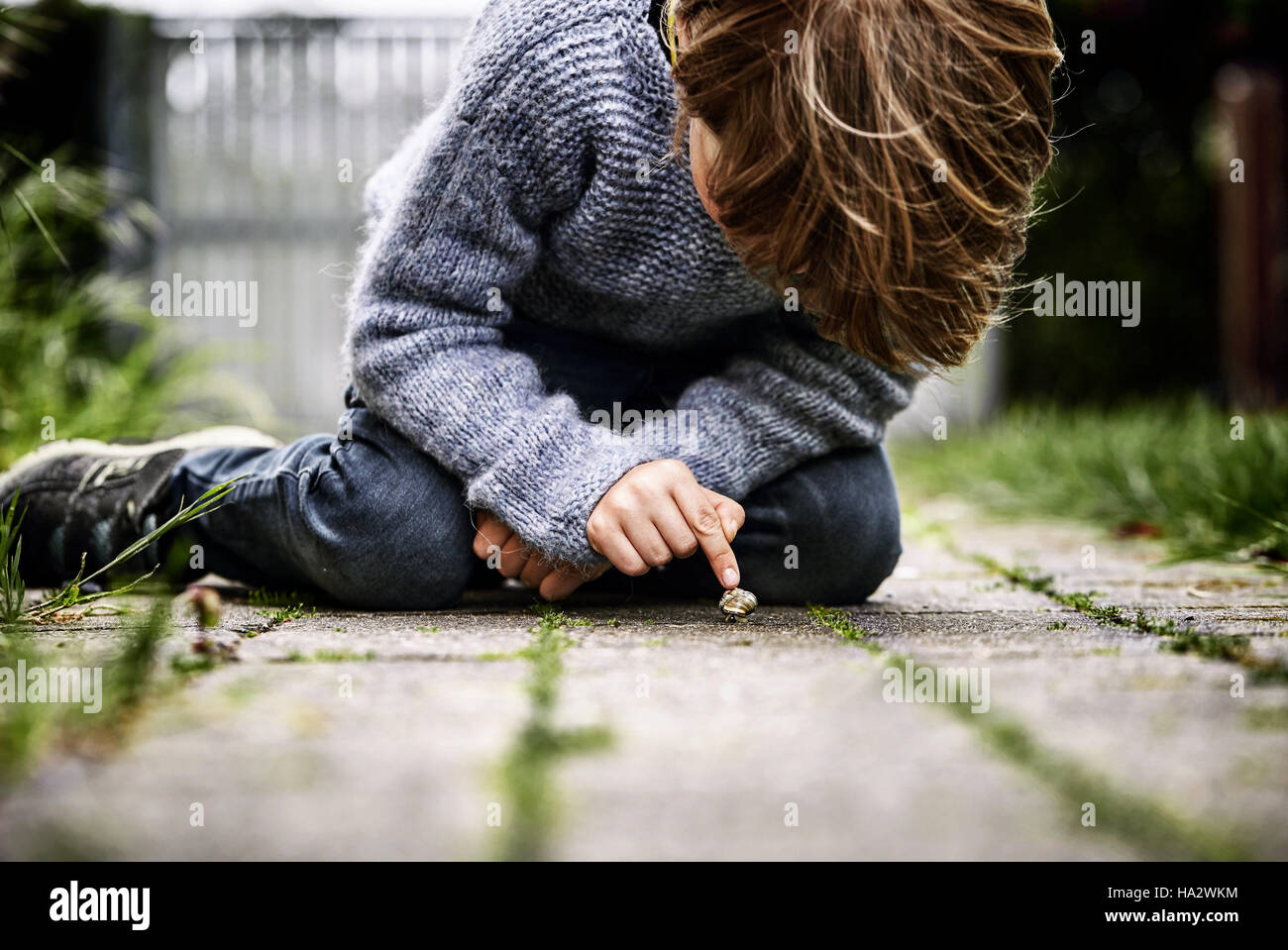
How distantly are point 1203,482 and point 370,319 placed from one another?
1804mm

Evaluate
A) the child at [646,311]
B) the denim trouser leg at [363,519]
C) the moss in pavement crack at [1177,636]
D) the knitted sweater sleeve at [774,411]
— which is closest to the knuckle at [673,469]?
the child at [646,311]

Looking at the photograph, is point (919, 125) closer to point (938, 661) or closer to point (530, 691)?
point (938, 661)

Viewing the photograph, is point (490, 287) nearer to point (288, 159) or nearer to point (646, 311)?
point (646, 311)

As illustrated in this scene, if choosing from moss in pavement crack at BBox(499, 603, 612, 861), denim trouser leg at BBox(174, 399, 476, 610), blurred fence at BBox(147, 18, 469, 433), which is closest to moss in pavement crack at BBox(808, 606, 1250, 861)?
moss in pavement crack at BBox(499, 603, 612, 861)

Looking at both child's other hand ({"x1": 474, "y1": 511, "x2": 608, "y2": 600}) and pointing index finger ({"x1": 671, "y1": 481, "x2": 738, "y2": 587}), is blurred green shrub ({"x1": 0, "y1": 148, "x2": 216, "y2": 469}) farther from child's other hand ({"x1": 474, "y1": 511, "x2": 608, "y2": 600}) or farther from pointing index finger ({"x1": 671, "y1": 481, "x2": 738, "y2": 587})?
pointing index finger ({"x1": 671, "y1": 481, "x2": 738, "y2": 587})

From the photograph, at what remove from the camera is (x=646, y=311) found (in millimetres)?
1714

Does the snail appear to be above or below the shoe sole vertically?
below

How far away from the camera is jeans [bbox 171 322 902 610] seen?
1.67 m

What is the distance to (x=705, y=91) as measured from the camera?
1.29 m

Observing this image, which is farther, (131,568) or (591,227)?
(131,568)

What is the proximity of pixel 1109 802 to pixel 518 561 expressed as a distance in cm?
102

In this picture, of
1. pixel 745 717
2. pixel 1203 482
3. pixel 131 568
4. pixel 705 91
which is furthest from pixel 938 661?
pixel 1203 482

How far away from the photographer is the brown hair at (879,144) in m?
1.18

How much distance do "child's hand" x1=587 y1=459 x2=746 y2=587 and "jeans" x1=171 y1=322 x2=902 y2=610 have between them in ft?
1.02
